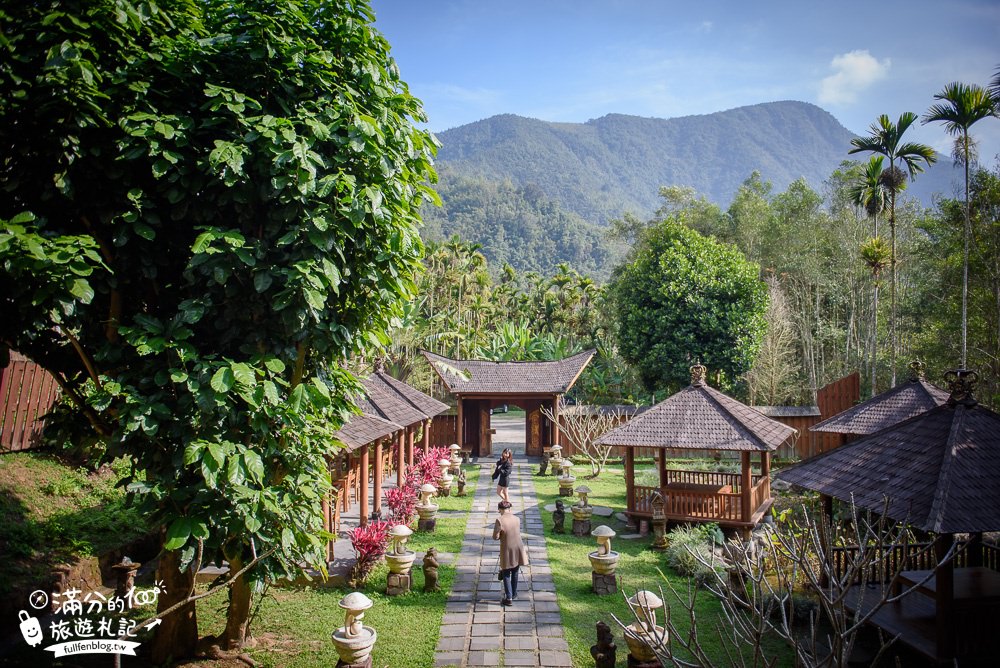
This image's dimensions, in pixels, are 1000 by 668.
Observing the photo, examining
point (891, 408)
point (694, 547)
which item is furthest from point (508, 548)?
point (891, 408)

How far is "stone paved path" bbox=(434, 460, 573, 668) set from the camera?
7469mm

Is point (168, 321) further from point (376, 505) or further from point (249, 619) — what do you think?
point (376, 505)

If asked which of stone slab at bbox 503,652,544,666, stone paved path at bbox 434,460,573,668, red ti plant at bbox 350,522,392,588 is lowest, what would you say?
stone paved path at bbox 434,460,573,668

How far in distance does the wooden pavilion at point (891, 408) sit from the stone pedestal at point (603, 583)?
8713mm

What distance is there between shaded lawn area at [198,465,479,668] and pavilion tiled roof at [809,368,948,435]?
428 inches

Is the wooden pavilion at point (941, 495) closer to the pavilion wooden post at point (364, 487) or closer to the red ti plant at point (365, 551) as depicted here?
the red ti plant at point (365, 551)

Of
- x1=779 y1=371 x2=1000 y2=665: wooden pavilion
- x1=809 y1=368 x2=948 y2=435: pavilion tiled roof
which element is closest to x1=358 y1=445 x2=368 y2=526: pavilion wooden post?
x1=779 y1=371 x2=1000 y2=665: wooden pavilion

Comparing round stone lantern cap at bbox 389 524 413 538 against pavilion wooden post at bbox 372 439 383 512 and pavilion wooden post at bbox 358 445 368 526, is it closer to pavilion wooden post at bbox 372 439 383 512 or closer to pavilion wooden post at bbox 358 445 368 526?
pavilion wooden post at bbox 358 445 368 526

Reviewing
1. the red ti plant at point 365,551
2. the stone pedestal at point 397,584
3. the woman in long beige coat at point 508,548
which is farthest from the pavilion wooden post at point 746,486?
the red ti plant at point 365,551

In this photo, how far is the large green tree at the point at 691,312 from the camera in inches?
994

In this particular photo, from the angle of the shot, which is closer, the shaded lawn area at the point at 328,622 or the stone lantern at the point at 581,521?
the shaded lawn area at the point at 328,622

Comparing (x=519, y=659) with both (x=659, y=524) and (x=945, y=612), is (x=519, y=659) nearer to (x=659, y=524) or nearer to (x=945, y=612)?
(x=945, y=612)

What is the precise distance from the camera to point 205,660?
680 cm

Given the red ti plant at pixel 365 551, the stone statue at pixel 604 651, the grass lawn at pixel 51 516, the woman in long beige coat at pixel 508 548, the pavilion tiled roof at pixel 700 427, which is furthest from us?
the pavilion tiled roof at pixel 700 427
